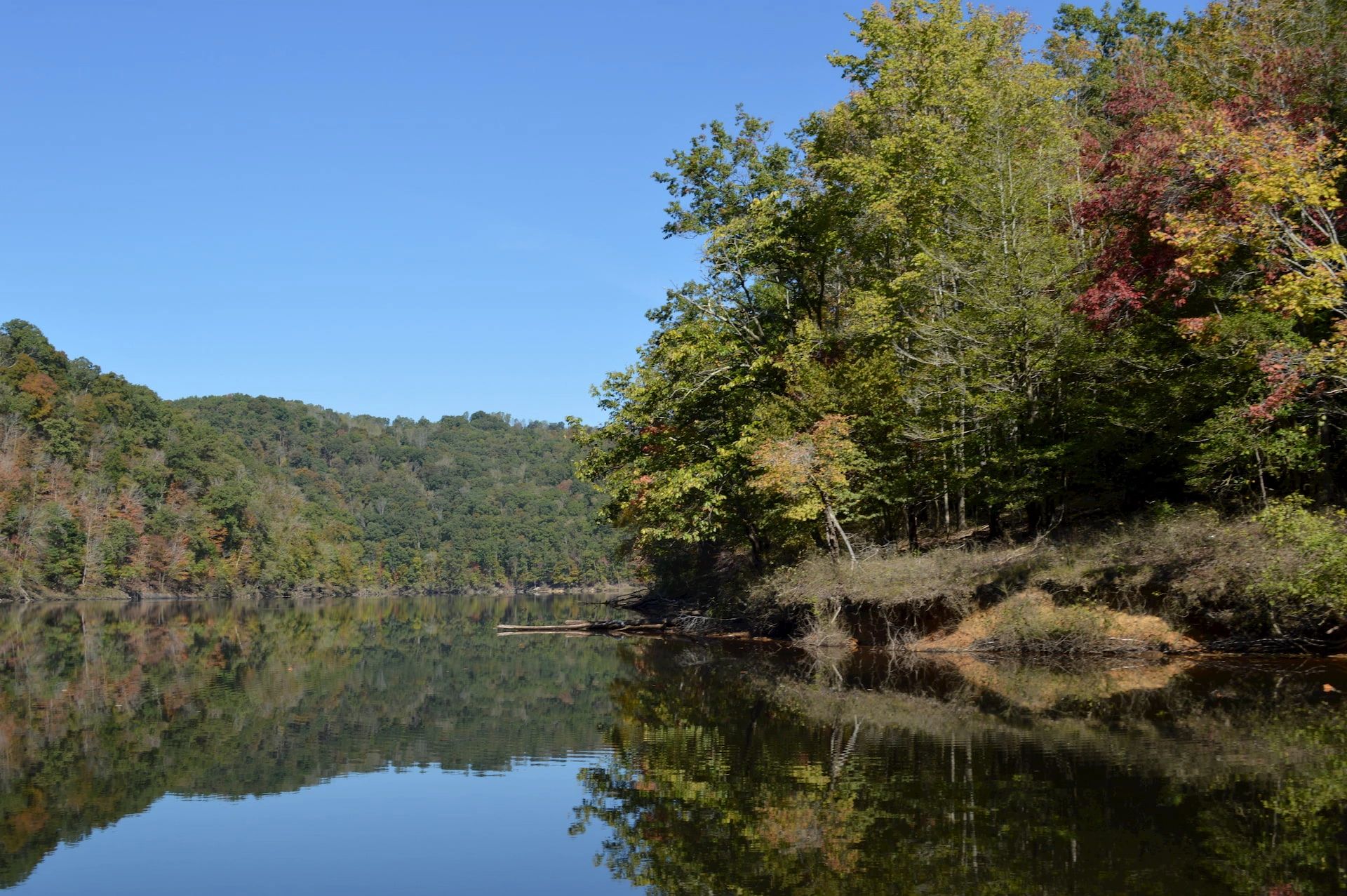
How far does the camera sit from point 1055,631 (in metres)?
25.3

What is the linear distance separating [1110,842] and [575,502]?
164761 millimetres

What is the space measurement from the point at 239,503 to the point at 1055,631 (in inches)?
4151

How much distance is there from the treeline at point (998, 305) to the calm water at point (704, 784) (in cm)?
624

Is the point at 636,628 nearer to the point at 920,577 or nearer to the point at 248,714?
the point at 920,577

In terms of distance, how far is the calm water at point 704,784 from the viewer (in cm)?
982

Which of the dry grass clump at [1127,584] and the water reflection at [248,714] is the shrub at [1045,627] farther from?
the water reflection at [248,714]

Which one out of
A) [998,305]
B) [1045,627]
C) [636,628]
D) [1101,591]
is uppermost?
[998,305]

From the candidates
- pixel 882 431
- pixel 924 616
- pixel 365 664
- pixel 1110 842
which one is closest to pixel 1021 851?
pixel 1110 842

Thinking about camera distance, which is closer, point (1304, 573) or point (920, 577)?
point (1304, 573)

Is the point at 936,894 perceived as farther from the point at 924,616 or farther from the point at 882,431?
the point at 882,431

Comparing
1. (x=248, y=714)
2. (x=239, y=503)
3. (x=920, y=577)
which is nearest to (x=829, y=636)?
(x=920, y=577)

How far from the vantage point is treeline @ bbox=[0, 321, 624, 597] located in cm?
9538

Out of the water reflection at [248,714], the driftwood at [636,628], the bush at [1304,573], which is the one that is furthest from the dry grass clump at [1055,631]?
the driftwood at [636,628]

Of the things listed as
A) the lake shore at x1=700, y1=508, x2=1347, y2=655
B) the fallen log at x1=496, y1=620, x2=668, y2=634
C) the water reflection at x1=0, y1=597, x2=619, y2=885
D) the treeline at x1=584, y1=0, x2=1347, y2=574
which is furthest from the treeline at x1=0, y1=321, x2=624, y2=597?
the lake shore at x1=700, y1=508, x2=1347, y2=655
